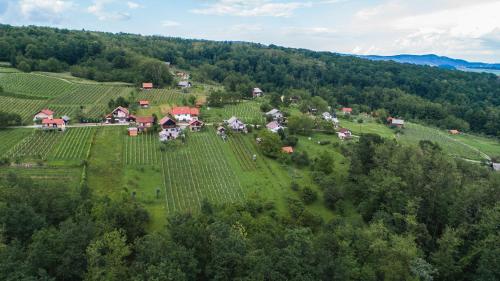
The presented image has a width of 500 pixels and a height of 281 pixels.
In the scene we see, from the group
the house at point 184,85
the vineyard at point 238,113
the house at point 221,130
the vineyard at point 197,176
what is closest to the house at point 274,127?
the vineyard at point 238,113

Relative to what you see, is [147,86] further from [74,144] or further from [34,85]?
[74,144]

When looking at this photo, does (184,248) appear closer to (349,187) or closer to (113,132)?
(349,187)

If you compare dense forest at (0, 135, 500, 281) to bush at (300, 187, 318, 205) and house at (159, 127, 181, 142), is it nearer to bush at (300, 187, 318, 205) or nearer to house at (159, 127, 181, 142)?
bush at (300, 187, 318, 205)

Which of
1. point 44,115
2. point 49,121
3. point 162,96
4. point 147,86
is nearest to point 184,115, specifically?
point 162,96

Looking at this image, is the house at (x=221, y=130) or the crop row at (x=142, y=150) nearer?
the crop row at (x=142, y=150)

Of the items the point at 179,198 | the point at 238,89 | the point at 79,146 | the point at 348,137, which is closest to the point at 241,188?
the point at 179,198

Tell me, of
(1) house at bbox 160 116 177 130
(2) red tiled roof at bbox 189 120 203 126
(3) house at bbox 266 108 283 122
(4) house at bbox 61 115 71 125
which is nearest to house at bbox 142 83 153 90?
(4) house at bbox 61 115 71 125

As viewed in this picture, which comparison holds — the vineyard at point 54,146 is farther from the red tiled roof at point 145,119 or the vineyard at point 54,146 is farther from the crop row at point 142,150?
the red tiled roof at point 145,119
